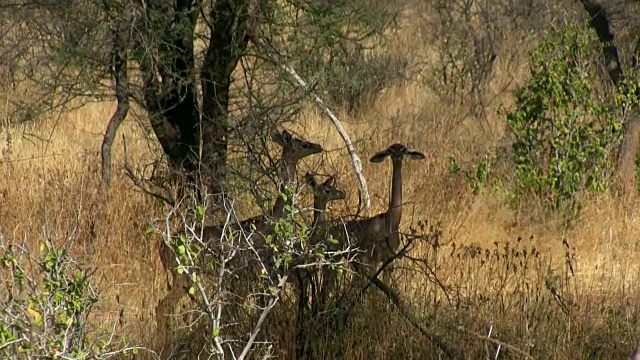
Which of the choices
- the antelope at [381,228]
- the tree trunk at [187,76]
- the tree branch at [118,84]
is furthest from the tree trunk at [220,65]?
the antelope at [381,228]

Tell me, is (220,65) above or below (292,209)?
above

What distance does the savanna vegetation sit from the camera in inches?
195

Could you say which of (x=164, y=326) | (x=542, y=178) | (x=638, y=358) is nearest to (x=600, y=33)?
(x=542, y=178)

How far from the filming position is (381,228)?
7191 millimetres

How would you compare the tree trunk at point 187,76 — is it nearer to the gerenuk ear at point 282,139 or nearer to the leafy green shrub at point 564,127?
the gerenuk ear at point 282,139

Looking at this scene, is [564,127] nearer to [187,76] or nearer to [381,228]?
[381,228]

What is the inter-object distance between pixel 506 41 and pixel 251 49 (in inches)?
352

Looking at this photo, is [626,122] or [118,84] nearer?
[118,84]

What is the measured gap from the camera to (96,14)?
815 cm

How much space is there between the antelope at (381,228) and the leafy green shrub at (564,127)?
68.2 inches

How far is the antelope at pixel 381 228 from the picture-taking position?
630 cm

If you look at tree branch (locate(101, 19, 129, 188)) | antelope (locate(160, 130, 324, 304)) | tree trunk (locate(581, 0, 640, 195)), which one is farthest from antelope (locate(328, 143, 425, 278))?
tree trunk (locate(581, 0, 640, 195))

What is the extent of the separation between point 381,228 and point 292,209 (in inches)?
119

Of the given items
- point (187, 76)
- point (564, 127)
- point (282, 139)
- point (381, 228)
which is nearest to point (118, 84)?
point (187, 76)
